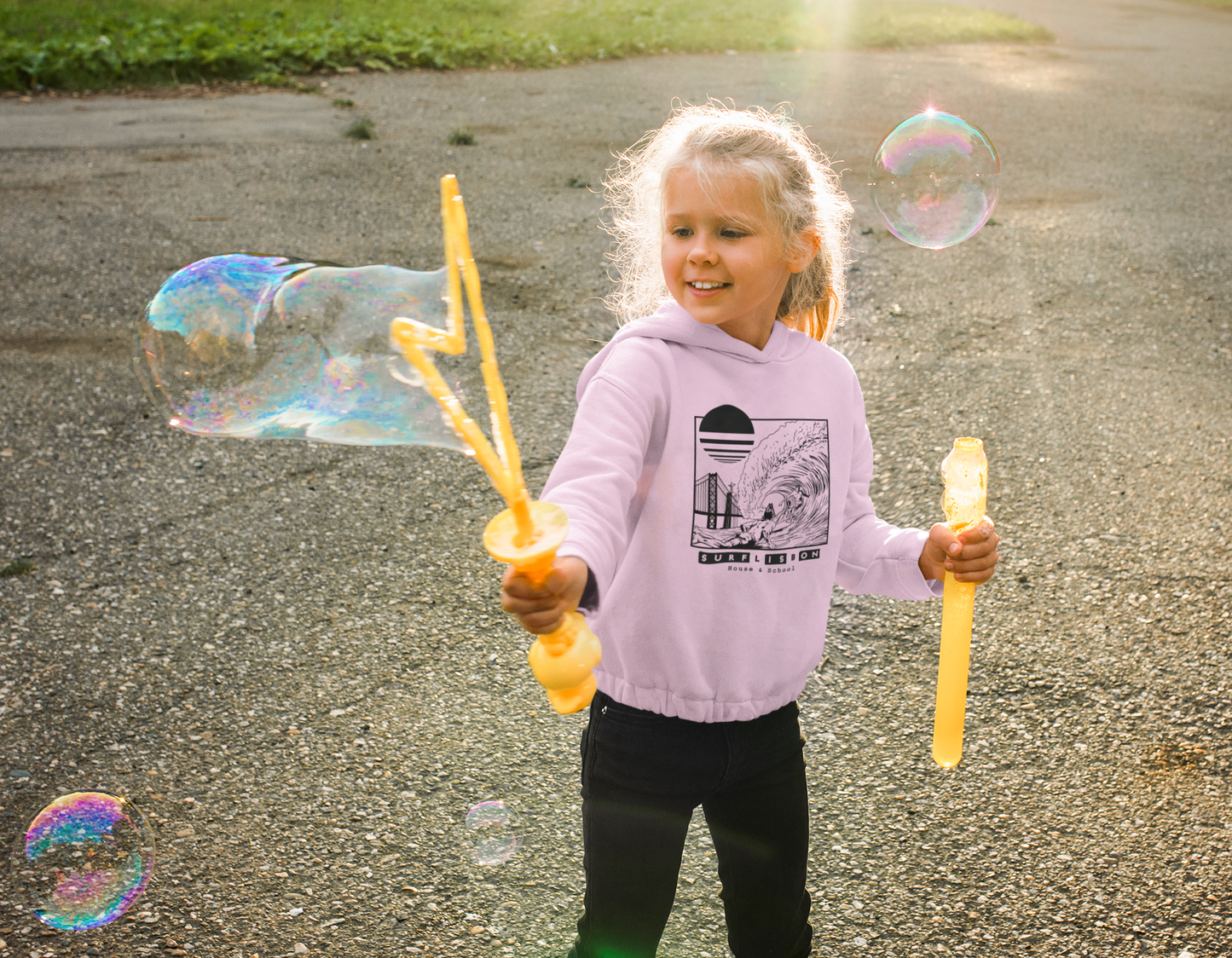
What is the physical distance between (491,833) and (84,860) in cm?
85

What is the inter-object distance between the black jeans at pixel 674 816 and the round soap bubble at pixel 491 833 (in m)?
0.67

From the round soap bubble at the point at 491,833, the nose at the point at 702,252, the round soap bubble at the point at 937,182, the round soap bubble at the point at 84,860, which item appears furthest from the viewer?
the round soap bubble at the point at 937,182

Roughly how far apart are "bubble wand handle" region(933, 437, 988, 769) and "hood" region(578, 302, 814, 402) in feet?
0.99

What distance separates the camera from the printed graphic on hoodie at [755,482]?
147cm

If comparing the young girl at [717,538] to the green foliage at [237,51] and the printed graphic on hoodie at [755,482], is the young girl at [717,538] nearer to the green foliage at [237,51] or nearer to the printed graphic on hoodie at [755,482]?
the printed graphic on hoodie at [755,482]

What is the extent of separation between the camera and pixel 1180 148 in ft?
28.3

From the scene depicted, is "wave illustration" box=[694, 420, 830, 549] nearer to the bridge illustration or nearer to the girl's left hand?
the bridge illustration

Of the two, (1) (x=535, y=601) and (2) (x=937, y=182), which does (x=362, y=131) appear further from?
(1) (x=535, y=601)

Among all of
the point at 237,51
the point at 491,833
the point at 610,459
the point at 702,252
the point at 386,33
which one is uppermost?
the point at 386,33

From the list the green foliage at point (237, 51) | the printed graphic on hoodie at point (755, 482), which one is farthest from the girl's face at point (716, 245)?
the green foliage at point (237, 51)

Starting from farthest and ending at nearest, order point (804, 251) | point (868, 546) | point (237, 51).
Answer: point (237, 51), point (868, 546), point (804, 251)

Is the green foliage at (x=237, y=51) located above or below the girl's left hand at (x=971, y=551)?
above

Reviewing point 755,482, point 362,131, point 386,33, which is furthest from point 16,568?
point 386,33

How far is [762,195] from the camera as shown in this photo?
1.46 m
